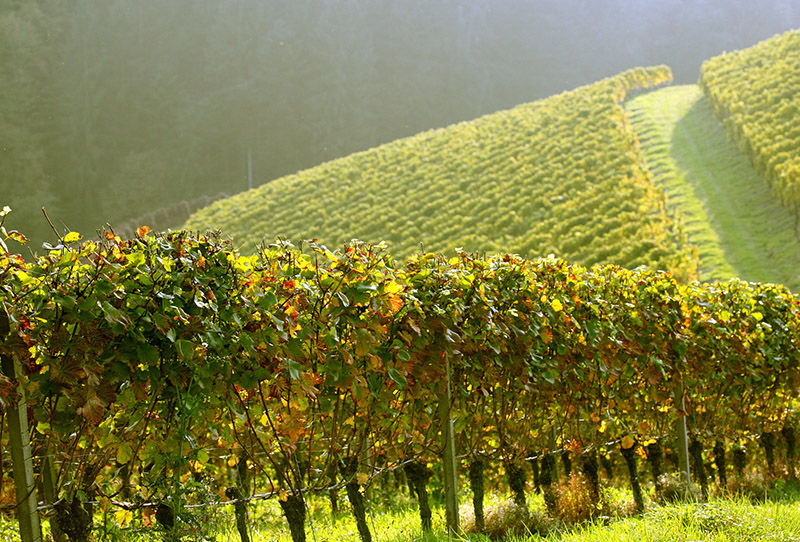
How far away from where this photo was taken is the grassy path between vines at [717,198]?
549 inches

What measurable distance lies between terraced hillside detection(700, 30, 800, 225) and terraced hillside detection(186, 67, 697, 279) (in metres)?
2.76

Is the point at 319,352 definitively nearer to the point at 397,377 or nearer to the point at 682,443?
the point at 397,377

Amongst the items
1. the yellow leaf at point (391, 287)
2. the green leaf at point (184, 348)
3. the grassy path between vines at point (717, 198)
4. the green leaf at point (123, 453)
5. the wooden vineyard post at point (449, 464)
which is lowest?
the wooden vineyard post at point (449, 464)

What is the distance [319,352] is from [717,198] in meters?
17.7

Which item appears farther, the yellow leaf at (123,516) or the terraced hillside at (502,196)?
the terraced hillside at (502,196)

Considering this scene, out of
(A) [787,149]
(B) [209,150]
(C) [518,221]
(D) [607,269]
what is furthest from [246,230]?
(B) [209,150]

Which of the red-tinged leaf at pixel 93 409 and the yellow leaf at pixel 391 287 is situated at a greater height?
the yellow leaf at pixel 391 287

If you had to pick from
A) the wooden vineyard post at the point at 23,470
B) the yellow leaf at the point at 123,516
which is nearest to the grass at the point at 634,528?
the yellow leaf at the point at 123,516

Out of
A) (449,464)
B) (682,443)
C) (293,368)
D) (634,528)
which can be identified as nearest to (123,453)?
(293,368)

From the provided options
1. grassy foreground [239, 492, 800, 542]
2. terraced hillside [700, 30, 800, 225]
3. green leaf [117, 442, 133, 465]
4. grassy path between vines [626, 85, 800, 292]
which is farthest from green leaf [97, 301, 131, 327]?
terraced hillside [700, 30, 800, 225]

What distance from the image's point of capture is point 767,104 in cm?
2200

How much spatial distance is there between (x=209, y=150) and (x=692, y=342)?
6939 centimetres

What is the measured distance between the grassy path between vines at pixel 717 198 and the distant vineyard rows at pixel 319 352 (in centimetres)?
970

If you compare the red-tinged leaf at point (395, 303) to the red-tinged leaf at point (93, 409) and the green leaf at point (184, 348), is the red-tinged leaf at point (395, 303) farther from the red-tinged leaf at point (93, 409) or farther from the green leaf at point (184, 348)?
the red-tinged leaf at point (93, 409)
